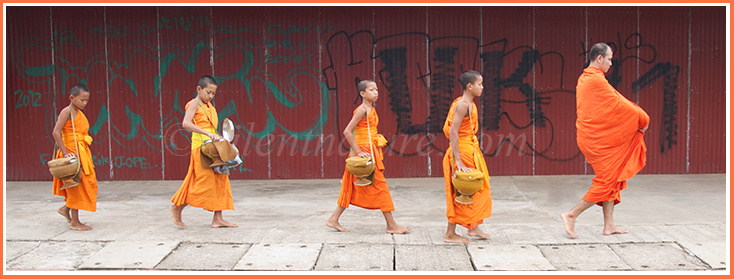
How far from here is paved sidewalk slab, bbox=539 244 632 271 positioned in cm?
383

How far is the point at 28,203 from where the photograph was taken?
6.71 m

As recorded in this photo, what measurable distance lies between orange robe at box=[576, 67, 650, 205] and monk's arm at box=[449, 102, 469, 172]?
1178mm

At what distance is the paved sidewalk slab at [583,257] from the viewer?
3.83 m

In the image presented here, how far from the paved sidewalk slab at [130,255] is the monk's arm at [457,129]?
242cm

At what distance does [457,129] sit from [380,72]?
4243 mm

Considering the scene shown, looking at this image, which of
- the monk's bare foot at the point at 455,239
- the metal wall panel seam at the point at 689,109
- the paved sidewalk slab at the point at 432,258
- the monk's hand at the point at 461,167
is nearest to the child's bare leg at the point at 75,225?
the paved sidewalk slab at the point at 432,258

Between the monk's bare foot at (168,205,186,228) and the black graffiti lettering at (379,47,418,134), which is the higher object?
the black graffiti lettering at (379,47,418,134)

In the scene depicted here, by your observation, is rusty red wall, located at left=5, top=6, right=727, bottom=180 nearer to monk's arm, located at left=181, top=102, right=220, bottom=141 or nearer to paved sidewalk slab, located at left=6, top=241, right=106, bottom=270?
monk's arm, located at left=181, top=102, right=220, bottom=141

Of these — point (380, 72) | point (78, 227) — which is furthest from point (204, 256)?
point (380, 72)

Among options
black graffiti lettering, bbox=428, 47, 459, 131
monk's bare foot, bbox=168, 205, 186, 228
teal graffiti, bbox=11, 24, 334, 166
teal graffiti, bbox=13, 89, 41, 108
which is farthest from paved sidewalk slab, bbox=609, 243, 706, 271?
teal graffiti, bbox=13, 89, 41, 108

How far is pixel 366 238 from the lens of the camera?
4711 millimetres

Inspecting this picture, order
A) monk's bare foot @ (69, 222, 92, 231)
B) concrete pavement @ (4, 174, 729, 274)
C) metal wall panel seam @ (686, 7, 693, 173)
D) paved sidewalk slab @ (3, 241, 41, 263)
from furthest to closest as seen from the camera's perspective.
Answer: metal wall panel seam @ (686, 7, 693, 173) < monk's bare foot @ (69, 222, 92, 231) < paved sidewalk slab @ (3, 241, 41, 263) < concrete pavement @ (4, 174, 729, 274)

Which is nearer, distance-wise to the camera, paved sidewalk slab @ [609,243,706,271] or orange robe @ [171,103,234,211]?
paved sidewalk slab @ [609,243,706,271]

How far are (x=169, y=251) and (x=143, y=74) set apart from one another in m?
5.03
